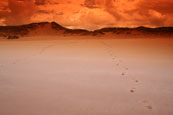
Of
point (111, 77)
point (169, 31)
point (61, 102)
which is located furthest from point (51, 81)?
point (169, 31)

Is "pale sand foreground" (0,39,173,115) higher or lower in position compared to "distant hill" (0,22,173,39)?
lower

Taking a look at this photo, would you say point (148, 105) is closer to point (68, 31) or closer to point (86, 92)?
point (86, 92)

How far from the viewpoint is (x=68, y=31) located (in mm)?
11289

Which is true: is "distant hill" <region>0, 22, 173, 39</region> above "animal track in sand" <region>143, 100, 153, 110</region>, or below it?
above

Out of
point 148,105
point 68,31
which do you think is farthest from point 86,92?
point 68,31

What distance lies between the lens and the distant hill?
410 inches

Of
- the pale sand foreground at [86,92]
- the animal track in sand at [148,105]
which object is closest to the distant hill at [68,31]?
the pale sand foreground at [86,92]

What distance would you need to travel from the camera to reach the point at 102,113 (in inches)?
51.7

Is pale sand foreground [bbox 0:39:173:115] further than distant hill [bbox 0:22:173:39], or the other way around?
distant hill [bbox 0:22:173:39]

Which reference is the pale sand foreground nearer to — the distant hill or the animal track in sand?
the animal track in sand

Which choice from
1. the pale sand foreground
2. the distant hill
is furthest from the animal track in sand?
the distant hill

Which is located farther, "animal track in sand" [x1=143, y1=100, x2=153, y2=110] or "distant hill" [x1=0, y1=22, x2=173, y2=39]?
"distant hill" [x1=0, y1=22, x2=173, y2=39]

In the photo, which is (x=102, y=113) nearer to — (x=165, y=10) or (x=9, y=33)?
(x=165, y=10)

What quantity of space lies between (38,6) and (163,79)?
320 inches
